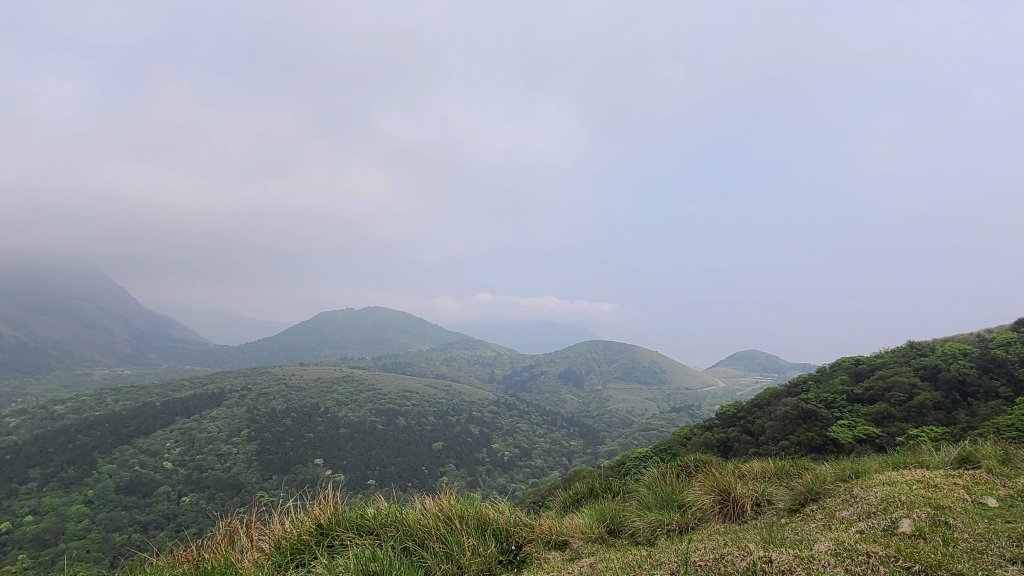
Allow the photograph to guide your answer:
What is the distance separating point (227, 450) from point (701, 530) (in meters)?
135

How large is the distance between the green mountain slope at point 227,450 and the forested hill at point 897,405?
71522 mm

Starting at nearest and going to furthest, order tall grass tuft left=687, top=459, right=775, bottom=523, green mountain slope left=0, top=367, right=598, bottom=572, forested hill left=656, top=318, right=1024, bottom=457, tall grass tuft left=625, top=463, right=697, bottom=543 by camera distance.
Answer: tall grass tuft left=625, top=463, right=697, bottom=543
tall grass tuft left=687, top=459, right=775, bottom=523
forested hill left=656, top=318, right=1024, bottom=457
green mountain slope left=0, top=367, right=598, bottom=572

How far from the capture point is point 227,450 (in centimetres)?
11194

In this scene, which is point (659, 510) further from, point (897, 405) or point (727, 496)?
point (897, 405)

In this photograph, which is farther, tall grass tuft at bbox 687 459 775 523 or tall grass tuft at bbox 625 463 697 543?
tall grass tuft at bbox 687 459 775 523

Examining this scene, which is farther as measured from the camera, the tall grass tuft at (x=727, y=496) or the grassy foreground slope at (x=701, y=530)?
the tall grass tuft at (x=727, y=496)

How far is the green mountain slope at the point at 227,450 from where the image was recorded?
265ft

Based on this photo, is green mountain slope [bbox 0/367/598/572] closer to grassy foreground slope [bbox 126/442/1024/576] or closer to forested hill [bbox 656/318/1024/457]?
forested hill [bbox 656/318/1024/457]

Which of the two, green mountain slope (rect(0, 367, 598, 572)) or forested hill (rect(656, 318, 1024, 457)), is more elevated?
forested hill (rect(656, 318, 1024, 457))

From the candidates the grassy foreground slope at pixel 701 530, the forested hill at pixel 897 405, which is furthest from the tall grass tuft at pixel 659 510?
the forested hill at pixel 897 405

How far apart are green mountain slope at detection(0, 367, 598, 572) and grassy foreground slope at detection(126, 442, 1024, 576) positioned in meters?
73.6

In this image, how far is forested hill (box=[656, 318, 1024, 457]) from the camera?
1423 centimetres

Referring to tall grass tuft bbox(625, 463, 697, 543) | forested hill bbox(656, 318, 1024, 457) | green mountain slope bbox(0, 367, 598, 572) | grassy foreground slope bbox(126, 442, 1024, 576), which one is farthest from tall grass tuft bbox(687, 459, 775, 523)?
green mountain slope bbox(0, 367, 598, 572)

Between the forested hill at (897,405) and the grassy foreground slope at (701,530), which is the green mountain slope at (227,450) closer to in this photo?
the forested hill at (897,405)
